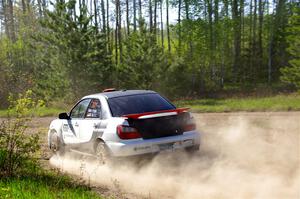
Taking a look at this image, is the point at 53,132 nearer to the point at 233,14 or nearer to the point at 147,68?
the point at 147,68

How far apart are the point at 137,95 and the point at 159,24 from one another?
46.7 m

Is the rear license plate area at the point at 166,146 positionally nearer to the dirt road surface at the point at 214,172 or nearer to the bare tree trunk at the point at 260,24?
the dirt road surface at the point at 214,172

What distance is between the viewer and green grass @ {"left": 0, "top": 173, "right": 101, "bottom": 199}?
18.3 ft

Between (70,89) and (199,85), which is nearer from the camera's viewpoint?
(70,89)

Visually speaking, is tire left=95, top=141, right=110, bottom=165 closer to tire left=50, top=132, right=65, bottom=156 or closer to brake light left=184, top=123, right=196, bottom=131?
brake light left=184, top=123, right=196, bottom=131

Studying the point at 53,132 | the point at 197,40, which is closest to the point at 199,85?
the point at 197,40

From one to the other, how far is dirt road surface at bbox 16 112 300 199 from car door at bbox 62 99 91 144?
1.64ft

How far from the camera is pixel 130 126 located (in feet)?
23.4

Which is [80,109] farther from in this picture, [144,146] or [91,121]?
[144,146]

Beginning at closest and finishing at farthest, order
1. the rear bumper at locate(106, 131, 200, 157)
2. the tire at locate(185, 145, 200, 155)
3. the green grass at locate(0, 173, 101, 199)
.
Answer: the green grass at locate(0, 173, 101, 199) < the rear bumper at locate(106, 131, 200, 157) < the tire at locate(185, 145, 200, 155)

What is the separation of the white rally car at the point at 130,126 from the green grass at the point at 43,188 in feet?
3.57

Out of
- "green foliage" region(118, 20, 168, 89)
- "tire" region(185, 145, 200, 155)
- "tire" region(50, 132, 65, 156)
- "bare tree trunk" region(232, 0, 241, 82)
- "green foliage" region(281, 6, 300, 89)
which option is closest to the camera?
"tire" region(185, 145, 200, 155)

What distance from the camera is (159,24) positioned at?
176 ft

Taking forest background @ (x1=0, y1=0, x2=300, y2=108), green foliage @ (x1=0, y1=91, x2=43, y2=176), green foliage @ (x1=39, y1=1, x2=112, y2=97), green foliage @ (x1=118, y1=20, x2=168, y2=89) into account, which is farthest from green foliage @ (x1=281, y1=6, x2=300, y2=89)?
green foliage @ (x1=0, y1=91, x2=43, y2=176)
